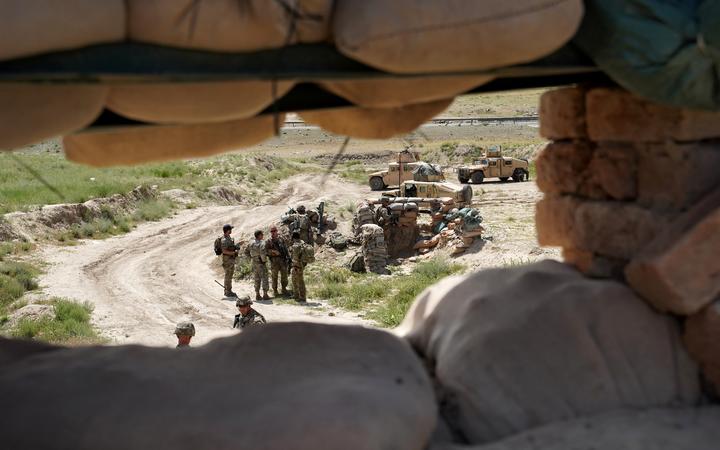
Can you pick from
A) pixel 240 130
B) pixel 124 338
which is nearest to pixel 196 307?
pixel 124 338

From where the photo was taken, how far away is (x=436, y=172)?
80.5 feet

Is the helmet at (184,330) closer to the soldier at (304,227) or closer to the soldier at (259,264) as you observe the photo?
the soldier at (259,264)

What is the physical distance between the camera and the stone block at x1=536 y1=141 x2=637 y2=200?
4223 millimetres

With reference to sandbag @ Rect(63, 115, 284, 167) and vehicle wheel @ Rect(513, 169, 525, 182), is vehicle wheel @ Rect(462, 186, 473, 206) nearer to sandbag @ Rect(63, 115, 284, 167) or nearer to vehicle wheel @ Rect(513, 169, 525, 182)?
vehicle wheel @ Rect(513, 169, 525, 182)

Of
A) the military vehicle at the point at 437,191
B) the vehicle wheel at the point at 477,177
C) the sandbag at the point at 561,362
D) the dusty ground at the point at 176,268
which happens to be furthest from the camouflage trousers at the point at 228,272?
the vehicle wheel at the point at 477,177

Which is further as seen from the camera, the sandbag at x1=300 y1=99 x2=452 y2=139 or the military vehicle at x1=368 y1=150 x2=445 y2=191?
the military vehicle at x1=368 y1=150 x2=445 y2=191

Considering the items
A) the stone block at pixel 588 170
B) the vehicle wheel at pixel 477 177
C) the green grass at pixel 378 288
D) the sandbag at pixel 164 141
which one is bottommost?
the green grass at pixel 378 288

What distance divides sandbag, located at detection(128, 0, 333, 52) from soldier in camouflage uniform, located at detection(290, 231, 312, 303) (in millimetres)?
11519

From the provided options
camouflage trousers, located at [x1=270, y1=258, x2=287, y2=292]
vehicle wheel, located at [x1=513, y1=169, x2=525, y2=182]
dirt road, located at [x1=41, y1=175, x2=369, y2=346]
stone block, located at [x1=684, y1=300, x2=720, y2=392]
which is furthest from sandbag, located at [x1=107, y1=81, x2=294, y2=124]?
vehicle wheel, located at [x1=513, y1=169, x2=525, y2=182]

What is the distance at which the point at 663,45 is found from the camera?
3.63 metres

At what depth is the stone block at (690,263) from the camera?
3.66m

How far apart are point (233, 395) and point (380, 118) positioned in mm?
1572

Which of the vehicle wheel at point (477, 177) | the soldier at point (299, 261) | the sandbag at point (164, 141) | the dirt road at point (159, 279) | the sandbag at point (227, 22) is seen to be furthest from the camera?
the vehicle wheel at point (477, 177)

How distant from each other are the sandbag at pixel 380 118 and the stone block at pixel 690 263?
127cm
